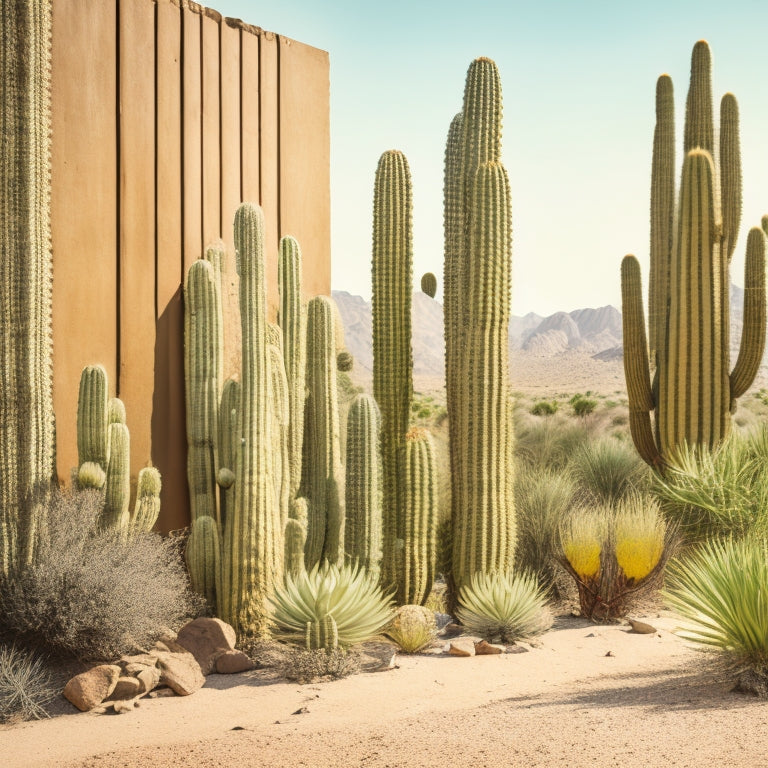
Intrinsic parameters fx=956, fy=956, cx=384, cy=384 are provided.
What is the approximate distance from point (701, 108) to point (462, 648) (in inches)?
352

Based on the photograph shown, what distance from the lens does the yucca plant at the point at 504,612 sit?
794 centimetres

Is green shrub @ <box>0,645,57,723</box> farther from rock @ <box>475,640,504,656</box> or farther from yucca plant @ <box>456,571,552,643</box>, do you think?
yucca plant @ <box>456,571,552,643</box>

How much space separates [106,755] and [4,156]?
4.88m

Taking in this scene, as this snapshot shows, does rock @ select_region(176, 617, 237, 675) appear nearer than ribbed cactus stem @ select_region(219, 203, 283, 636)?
Yes

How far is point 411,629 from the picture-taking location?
7754 mm

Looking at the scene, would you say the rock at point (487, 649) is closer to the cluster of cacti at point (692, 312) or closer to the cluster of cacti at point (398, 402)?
the cluster of cacti at point (398, 402)

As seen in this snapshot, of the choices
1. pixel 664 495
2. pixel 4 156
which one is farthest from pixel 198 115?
pixel 664 495

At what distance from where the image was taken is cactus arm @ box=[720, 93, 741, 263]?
13469 mm

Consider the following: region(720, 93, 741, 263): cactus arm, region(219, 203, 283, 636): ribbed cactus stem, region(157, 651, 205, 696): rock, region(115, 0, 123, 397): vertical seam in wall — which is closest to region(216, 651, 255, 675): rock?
region(157, 651, 205, 696): rock

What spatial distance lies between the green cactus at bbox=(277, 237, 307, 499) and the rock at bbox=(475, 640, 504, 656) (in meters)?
2.31

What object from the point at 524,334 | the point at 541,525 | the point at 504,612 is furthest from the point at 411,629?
the point at 524,334

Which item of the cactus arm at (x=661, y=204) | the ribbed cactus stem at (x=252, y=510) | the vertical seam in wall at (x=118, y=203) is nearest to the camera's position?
the ribbed cactus stem at (x=252, y=510)

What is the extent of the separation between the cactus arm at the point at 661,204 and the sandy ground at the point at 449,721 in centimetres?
636

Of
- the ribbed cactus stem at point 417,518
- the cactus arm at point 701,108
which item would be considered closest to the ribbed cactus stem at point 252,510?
the ribbed cactus stem at point 417,518
